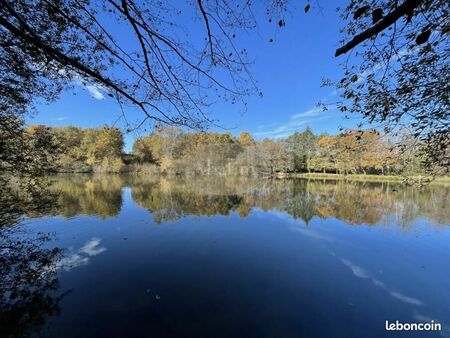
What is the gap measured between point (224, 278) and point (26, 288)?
387cm

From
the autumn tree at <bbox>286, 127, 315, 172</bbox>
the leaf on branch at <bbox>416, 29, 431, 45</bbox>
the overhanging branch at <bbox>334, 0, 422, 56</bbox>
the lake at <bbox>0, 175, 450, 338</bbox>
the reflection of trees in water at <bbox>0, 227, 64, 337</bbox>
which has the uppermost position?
the autumn tree at <bbox>286, 127, 315, 172</bbox>

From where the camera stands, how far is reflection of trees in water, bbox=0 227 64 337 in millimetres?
3645

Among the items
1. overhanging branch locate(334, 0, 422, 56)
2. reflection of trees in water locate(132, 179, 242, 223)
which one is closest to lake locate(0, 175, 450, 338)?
reflection of trees in water locate(132, 179, 242, 223)

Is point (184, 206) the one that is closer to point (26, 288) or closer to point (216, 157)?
point (26, 288)

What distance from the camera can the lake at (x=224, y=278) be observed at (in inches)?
151

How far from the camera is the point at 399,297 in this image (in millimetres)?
4785

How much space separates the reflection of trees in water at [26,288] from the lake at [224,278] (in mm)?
23

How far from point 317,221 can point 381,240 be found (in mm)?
2863

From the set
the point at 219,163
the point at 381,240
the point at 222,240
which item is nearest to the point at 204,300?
→ the point at 222,240

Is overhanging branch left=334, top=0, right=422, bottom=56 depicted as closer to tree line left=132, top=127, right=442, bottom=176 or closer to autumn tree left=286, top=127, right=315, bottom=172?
tree line left=132, top=127, right=442, bottom=176

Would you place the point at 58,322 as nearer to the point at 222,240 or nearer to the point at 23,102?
the point at 23,102

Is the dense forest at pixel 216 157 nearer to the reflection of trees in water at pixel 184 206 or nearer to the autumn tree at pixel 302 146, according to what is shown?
the autumn tree at pixel 302 146

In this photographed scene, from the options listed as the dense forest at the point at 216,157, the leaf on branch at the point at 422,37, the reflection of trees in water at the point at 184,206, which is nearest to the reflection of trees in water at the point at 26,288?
the reflection of trees in water at the point at 184,206

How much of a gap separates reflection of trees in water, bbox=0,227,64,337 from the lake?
0.07 feet
